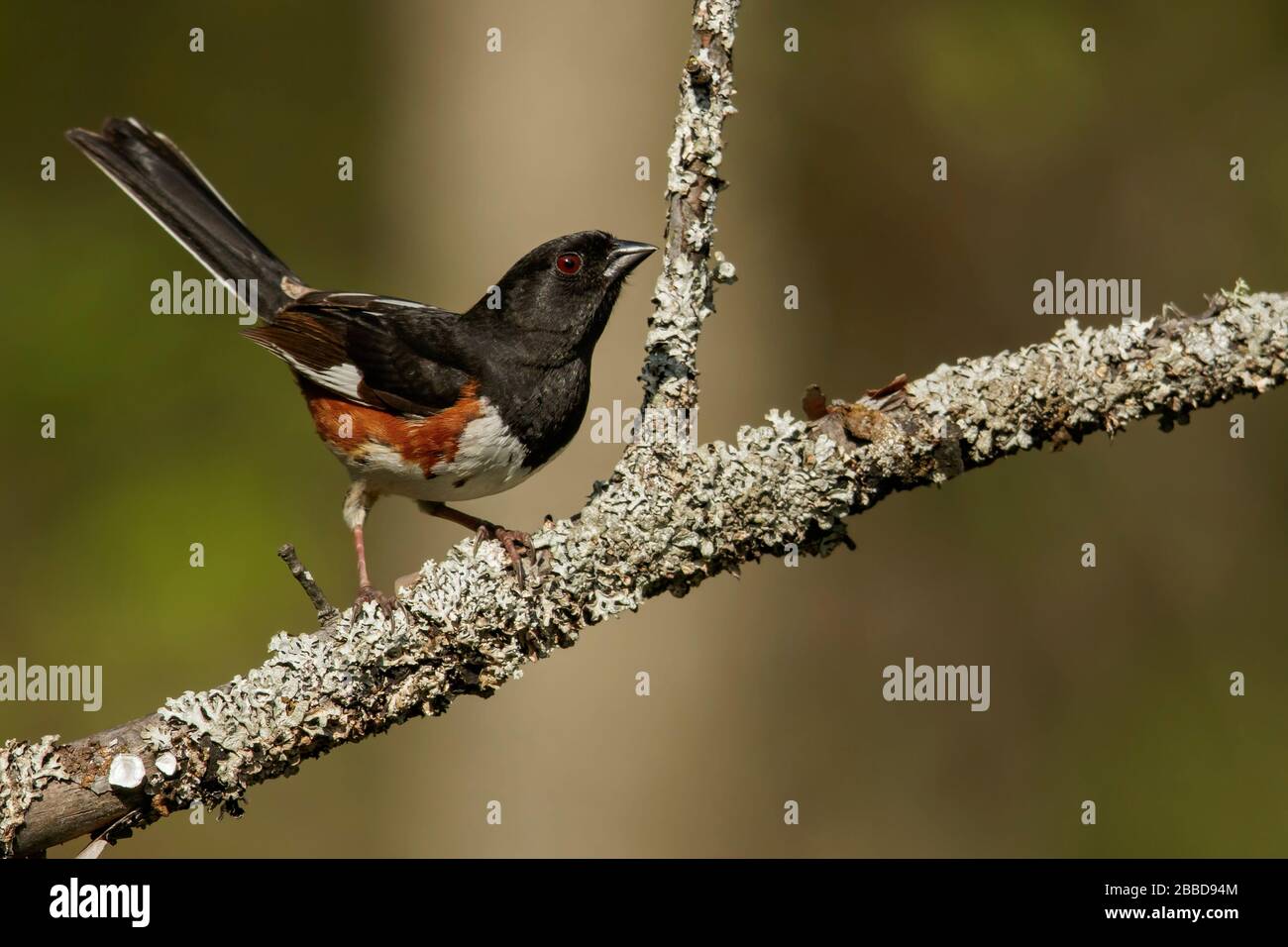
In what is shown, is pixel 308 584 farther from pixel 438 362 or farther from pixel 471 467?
pixel 438 362

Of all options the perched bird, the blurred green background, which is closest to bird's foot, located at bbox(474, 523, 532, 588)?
the perched bird

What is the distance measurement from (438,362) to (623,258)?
0.62 m

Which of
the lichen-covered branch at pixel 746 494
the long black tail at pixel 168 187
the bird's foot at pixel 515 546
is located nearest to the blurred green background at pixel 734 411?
the long black tail at pixel 168 187

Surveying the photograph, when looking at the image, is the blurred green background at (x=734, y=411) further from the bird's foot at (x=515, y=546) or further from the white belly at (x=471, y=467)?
the bird's foot at (x=515, y=546)

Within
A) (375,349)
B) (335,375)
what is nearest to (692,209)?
(375,349)

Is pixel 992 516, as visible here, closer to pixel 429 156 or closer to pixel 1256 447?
pixel 1256 447

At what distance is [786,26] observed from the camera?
207 inches

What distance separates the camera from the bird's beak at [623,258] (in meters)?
3.35

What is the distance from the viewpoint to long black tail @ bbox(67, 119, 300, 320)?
12.5ft

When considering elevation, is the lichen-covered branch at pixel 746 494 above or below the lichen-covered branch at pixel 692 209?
below

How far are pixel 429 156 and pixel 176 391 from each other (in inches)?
102

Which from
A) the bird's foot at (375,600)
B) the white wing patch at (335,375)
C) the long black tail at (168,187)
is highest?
the long black tail at (168,187)

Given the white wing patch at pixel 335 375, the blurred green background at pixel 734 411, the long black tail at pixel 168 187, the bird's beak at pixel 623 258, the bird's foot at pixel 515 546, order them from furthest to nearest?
the blurred green background at pixel 734 411 < the long black tail at pixel 168 187 < the white wing patch at pixel 335 375 < the bird's beak at pixel 623 258 < the bird's foot at pixel 515 546

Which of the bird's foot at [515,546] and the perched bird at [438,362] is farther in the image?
the perched bird at [438,362]
